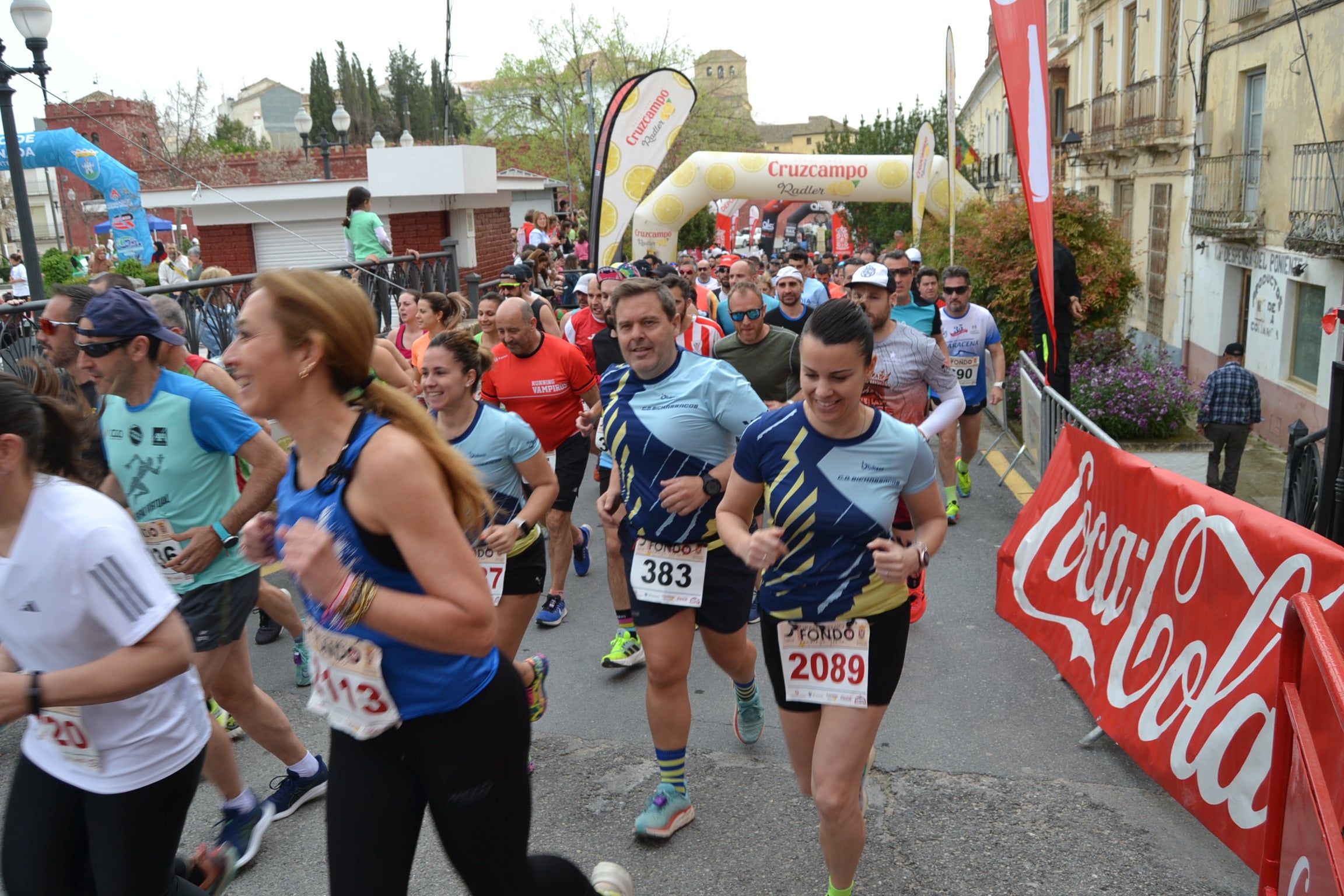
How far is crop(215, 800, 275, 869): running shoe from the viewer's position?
3746 millimetres

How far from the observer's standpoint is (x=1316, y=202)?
575 inches

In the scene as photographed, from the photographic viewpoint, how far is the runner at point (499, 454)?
13.9 ft

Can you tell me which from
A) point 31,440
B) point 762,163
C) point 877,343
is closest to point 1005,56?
point 877,343

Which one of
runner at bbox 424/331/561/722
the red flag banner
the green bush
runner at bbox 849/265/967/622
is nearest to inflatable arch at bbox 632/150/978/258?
the green bush

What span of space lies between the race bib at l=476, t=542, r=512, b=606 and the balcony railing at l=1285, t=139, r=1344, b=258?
501 inches

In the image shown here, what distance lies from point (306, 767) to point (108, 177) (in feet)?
59.5

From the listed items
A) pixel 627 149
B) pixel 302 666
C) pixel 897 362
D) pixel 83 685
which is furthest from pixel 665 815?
pixel 627 149

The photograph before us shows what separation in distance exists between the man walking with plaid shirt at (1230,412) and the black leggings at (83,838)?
10.1 metres

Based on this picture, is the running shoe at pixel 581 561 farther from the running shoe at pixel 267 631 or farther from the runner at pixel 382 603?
the runner at pixel 382 603

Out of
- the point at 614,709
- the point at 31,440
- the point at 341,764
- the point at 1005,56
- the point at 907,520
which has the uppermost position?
the point at 1005,56

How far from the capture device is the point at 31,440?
8.38ft

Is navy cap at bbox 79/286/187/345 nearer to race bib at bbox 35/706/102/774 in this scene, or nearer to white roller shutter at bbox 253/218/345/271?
race bib at bbox 35/706/102/774

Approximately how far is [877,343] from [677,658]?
366cm

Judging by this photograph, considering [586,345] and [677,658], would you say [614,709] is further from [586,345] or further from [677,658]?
[586,345]
